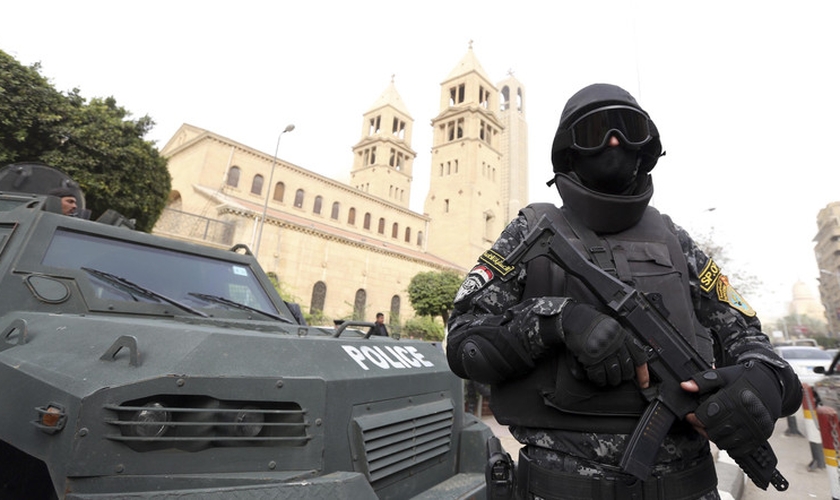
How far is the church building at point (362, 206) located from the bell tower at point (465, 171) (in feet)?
0.35

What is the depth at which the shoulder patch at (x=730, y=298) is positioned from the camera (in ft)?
5.32

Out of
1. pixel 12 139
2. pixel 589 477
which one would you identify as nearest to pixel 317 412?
pixel 589 477

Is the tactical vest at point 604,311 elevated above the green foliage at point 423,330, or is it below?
below

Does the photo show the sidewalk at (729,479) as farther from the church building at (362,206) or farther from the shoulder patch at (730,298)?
the church building at (362,206)

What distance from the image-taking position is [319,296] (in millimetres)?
27562

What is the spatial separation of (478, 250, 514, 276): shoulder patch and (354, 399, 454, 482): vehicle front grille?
884 mm

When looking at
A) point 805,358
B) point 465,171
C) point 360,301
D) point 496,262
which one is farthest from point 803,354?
point 465,171

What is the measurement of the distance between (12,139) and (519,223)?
1352 centimetres

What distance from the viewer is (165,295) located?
2.74 m

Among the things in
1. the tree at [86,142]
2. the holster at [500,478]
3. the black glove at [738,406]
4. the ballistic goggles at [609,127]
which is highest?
the tree at [86,142]

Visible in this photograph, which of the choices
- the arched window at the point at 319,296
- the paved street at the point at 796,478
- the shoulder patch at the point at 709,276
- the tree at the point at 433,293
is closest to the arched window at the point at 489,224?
the tree at the point at 433,293

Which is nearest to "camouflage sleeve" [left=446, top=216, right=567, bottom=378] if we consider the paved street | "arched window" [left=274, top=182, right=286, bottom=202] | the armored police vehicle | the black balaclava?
the black balaclava

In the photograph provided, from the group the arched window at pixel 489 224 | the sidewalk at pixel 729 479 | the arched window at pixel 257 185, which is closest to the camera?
the sidewalk at pixel 729 479

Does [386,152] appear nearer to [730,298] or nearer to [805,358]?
[805,358]
